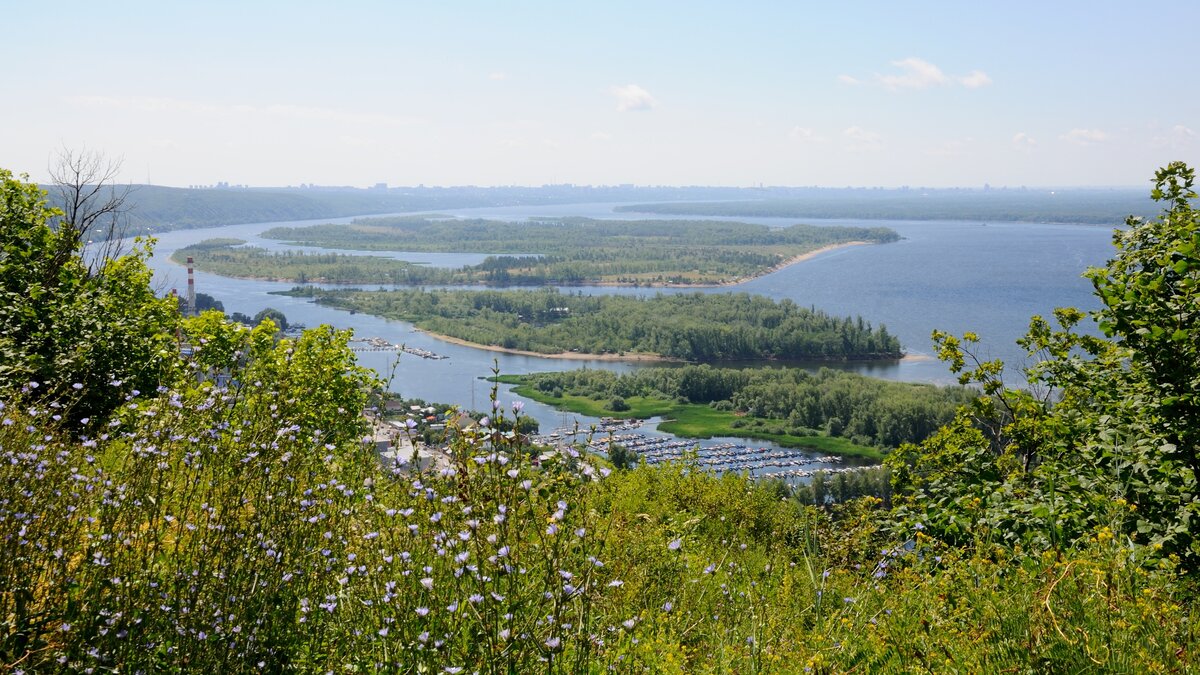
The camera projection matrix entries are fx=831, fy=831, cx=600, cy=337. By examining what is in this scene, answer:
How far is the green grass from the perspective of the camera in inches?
1516

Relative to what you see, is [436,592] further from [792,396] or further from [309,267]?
[309,267]

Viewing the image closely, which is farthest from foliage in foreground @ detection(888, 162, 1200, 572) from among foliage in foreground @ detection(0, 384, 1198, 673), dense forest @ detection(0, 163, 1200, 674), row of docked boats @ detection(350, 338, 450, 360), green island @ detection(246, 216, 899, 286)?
A: green island @ detection(246, 216, 899, 286)

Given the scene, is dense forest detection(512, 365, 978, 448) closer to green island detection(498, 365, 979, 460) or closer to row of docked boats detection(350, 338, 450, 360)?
green island detection(498, 365, 979, 460)

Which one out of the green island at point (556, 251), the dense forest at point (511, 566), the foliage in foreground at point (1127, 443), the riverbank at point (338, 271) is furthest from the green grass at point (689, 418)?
the green island at point (556, 251)

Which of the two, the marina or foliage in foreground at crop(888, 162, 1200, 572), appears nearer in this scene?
foliage in foreground at crop(888, 162, 1200, 572)

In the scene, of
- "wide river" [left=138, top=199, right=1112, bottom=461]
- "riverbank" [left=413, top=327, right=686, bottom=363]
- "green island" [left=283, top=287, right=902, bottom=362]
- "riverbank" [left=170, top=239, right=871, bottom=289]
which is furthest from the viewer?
"riverbank" [left=170, top=239, right=871, bottom=289]

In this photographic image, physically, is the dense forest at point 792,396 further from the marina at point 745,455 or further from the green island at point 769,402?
the marina at point 745,455

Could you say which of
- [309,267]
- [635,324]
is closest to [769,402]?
[635,324]

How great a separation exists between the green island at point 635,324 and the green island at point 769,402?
320 inches

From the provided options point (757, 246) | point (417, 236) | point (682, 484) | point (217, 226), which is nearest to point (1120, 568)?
point (682, 484)

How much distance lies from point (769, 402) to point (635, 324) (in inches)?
931

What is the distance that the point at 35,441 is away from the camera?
301 cm

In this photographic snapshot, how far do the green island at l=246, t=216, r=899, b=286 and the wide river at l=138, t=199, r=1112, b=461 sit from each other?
5132 millimetres

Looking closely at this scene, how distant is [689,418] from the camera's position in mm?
42625
